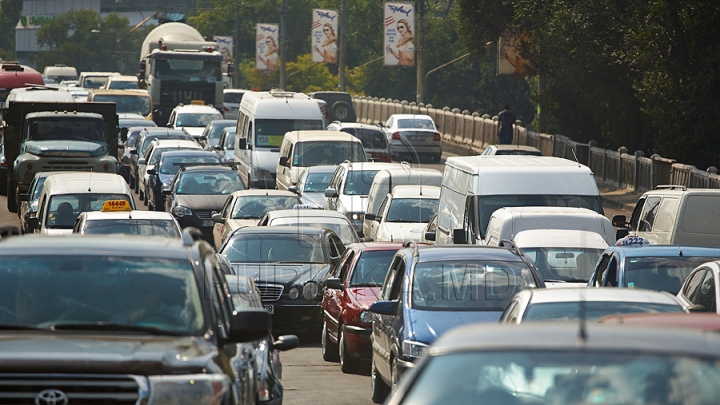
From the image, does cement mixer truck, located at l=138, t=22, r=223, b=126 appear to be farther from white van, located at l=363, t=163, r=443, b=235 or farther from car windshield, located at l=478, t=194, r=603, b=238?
car windshield, located at l=478, t=194, r=603, b=238

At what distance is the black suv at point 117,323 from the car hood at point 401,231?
14486 millimetres

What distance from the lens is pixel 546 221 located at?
15.9 meters

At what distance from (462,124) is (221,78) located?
37.1ft

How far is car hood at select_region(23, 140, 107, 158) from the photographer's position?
98.3ft

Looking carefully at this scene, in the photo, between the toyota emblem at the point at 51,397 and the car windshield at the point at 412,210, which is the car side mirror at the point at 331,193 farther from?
the toyota emblem at the point at 51,397

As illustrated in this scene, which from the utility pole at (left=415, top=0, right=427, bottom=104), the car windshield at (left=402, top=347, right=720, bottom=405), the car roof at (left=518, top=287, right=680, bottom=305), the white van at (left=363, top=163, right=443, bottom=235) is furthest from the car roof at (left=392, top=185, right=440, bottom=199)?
the utility pole at (left=415, top=0, right=427, bottom=104)

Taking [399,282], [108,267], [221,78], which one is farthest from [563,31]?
[108,267]

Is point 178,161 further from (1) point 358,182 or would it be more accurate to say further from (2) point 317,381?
(2) point 317,381

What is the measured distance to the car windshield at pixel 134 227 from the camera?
60.1 feet

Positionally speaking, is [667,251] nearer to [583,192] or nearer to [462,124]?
[583,192]

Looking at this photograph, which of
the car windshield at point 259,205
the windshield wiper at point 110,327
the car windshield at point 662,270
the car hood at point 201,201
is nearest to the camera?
the windshield wiper at point 110,327

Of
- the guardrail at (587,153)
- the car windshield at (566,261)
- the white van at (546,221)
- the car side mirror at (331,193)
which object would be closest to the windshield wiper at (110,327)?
the car windshield at (566,261)

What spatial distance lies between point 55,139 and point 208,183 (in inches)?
182

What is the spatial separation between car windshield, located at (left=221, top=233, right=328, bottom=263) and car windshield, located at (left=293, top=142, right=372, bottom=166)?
41.0ft
